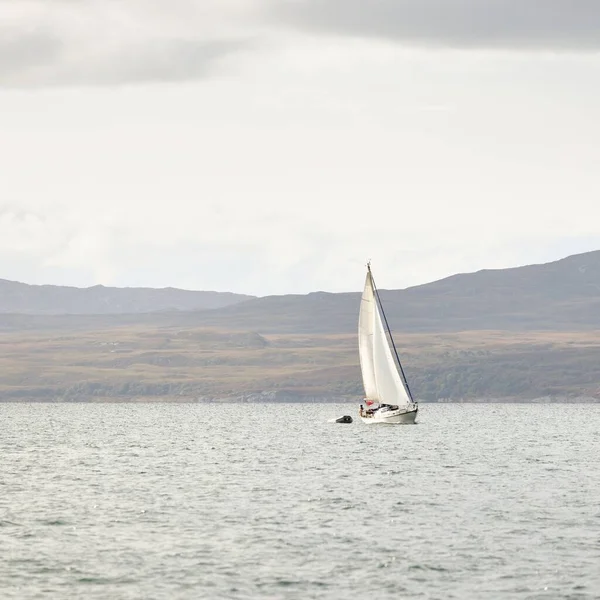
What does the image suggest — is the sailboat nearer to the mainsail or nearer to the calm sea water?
the mainsail

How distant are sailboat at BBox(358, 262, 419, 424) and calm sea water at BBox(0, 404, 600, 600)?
35261mm

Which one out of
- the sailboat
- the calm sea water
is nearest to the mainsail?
the sailboat

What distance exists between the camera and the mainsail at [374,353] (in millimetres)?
162375

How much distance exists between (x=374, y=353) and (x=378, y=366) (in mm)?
1836

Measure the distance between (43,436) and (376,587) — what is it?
136816 millimetres

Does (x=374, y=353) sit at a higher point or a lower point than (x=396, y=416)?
higher

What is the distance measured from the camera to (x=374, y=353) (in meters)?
163

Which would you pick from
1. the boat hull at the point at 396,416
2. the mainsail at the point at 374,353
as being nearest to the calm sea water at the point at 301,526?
the mainsail at the point at 374,353

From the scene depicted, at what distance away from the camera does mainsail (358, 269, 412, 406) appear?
162375mm

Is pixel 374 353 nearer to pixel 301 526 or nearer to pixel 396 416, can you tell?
pixel 396 416

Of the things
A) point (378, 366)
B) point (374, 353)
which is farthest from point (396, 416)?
point (374, 353)

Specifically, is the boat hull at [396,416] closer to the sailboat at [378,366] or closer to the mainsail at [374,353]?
the sailboat at [378,366]

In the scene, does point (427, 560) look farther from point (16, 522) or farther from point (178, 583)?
point (16, 522)

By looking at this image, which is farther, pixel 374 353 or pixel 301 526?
pixel 374 353
